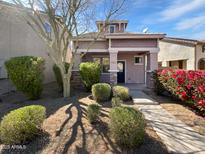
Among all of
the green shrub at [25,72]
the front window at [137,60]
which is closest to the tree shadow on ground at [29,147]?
the green shrub at [25,72]

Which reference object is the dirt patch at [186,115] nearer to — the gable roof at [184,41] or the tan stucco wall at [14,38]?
the tan stucco wall at [14,38]

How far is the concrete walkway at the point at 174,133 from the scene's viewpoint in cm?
454

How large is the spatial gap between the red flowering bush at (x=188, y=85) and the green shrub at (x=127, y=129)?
3.58m

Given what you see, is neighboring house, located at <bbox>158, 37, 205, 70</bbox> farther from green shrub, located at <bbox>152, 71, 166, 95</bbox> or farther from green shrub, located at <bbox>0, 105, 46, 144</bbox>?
Result: green shrub, located at <bbox>0, 105, 46, 144</bbox>

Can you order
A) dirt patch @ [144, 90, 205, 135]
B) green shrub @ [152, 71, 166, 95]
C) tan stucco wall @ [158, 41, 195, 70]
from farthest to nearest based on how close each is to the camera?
tan stucco wall @ [158, 41, 195, 70], green shrub @ [152, 71, 166, 95], dirt patch @ [144, 90, 205, 135]

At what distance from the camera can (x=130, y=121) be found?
4.52 m

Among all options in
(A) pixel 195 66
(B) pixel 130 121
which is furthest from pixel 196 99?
(A) pixel 195 66

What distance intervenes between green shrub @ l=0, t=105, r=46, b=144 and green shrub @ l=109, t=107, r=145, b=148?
2175mm

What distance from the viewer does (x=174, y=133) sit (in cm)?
547

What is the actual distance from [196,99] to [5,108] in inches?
331

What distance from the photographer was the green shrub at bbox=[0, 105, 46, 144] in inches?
182

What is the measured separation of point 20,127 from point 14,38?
10435mm

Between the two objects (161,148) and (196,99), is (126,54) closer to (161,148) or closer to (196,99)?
(196,99)

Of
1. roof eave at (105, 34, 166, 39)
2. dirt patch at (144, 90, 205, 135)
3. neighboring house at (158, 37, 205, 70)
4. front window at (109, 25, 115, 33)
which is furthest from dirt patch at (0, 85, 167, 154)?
neighboring house at (158, 37, 205, 70)
